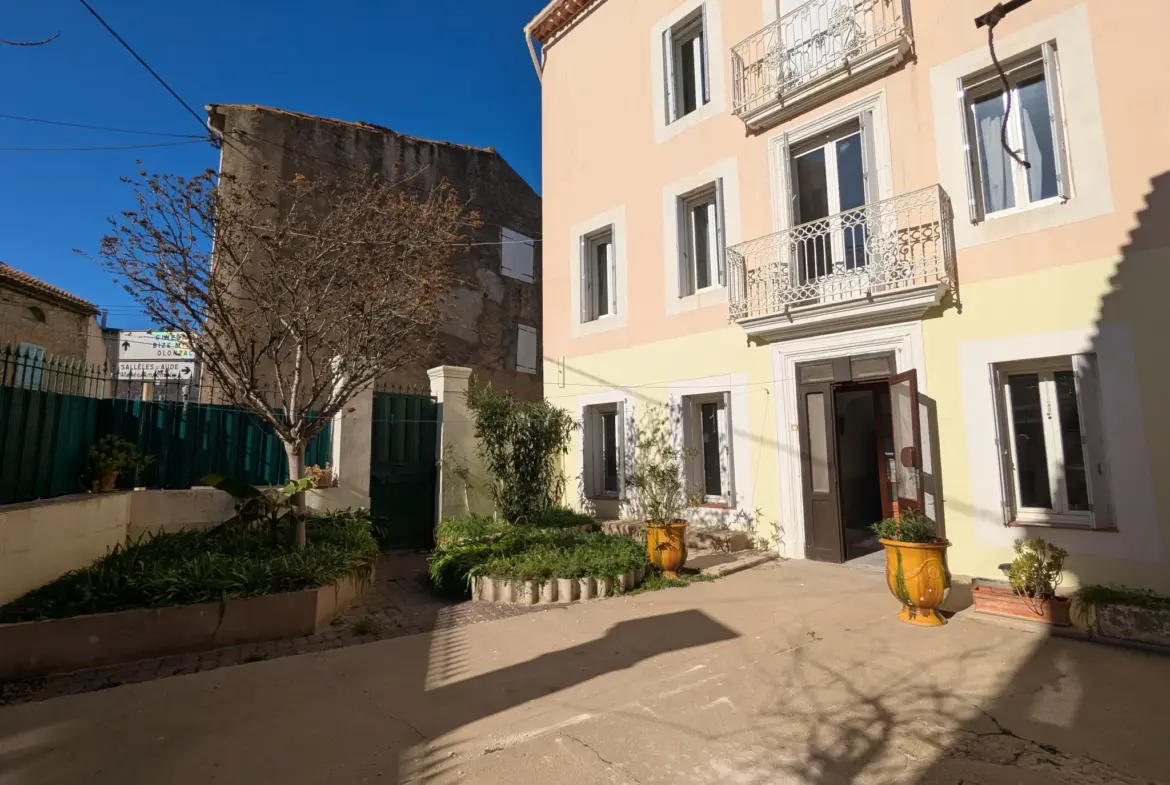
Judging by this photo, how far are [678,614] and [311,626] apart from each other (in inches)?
137

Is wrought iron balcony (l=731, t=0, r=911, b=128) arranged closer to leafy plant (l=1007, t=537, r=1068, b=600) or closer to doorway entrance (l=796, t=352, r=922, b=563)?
doorway entrance (l=796, t=352, r=922, b=563)

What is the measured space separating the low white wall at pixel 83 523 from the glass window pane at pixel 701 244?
711cm

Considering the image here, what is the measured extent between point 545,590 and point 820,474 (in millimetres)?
4159

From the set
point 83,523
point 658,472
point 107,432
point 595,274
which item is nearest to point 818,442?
point 658,472

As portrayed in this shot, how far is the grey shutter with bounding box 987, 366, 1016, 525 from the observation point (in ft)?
20.5

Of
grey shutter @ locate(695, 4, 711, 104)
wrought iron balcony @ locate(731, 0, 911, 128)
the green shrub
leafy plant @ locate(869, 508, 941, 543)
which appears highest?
grey shutter @ locate(695, 4, 711, 104)

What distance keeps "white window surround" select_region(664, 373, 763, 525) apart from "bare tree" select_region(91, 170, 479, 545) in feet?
14.8

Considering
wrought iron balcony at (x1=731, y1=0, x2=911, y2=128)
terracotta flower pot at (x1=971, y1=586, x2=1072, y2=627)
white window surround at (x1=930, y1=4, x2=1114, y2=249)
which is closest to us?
terracotta flower pot at (x1=971, y1=586, x2=1072, y2=627)

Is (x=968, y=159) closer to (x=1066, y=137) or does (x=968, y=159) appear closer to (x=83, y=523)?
(x=1066, y=137)

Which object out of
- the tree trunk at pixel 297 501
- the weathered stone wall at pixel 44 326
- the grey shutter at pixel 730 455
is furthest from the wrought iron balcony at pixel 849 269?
the weathered stone wall at pixel 44 326

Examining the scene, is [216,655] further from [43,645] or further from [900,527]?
[900,527]

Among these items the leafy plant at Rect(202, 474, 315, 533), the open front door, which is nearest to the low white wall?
the leafy plant at Rect(202, 474, 315, 533)

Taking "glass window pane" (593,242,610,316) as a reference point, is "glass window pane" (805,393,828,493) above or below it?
below

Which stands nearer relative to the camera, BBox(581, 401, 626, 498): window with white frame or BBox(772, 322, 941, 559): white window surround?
BBox(772, 322, 941, 559): white window surround
